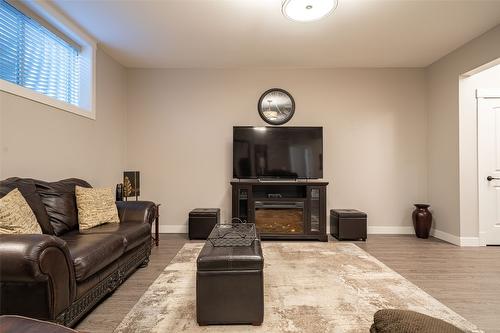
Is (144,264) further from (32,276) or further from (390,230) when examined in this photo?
(390,230)

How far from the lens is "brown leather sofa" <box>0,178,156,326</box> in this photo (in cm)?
153

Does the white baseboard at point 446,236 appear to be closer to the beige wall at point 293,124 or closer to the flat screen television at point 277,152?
the beige wall at point 293,124

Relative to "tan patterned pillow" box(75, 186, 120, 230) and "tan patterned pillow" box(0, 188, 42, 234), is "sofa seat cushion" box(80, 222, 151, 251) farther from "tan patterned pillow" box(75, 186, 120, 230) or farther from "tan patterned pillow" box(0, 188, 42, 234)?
"tan patterned pillow" box(0, 188, 42, 234)

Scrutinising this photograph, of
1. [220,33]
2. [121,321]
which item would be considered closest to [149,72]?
[220,33]

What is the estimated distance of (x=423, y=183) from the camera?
4695 millimetres

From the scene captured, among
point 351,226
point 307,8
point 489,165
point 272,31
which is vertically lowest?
point 351,226

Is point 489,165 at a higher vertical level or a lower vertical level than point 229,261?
higher

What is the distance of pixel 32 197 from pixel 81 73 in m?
2.02

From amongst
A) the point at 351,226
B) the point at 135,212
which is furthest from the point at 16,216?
the point at 351,226

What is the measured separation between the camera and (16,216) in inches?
77.4

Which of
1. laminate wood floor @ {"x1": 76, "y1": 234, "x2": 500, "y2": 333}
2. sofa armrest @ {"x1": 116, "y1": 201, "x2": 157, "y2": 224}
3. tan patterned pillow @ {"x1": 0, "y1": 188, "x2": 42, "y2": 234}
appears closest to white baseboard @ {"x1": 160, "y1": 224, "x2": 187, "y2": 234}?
laminate wood floor @ {"x1": 76, "y1": 234, "x2": 500, "y2": 333}

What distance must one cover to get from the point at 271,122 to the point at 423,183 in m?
2.73

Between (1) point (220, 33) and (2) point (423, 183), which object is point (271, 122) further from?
(2) point (423, 183)

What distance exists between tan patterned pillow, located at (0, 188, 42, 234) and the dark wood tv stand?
2.57 meters
